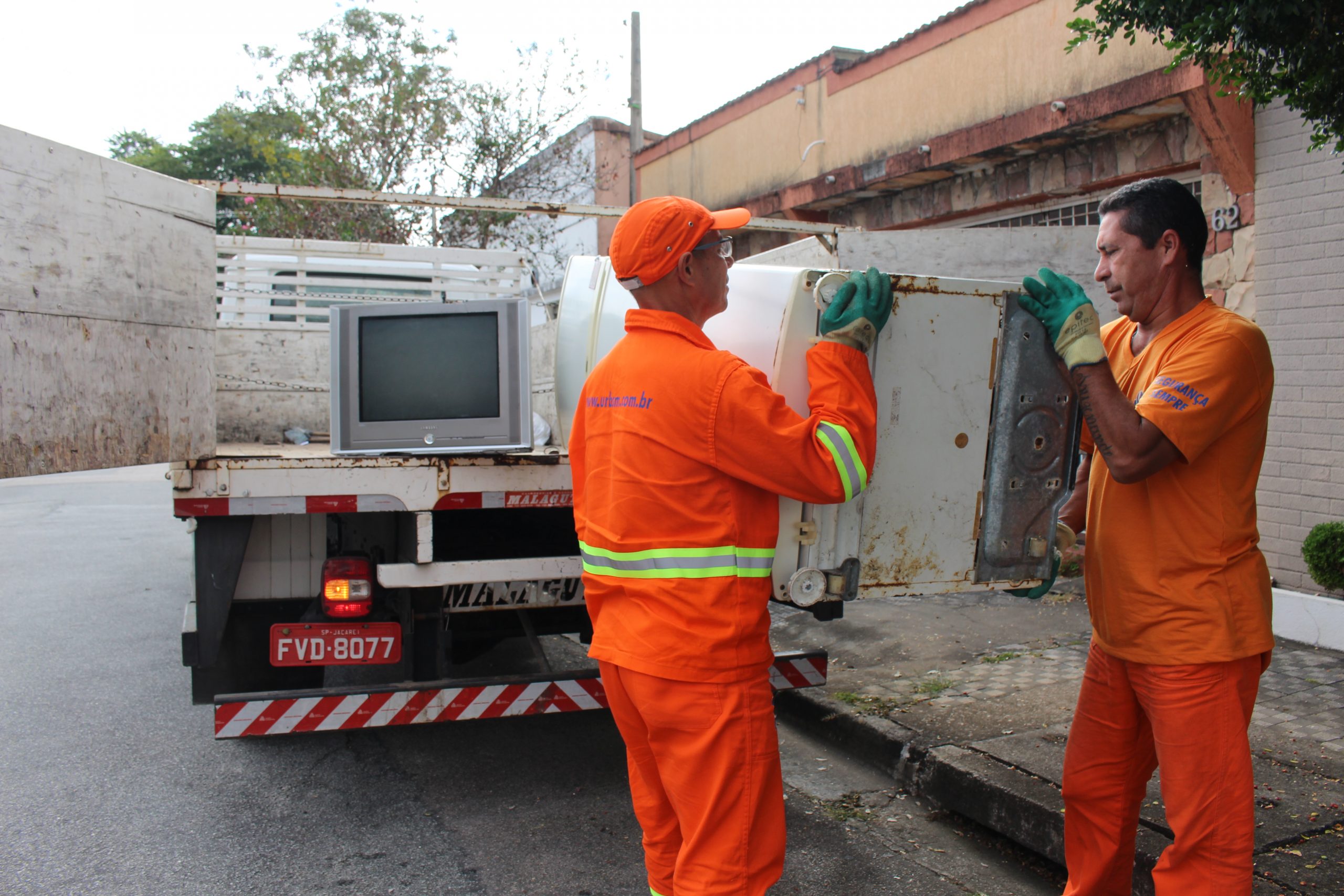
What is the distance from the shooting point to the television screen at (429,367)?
12.3 ft

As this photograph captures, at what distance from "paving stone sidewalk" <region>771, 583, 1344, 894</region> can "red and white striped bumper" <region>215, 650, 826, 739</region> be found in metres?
Result: 1.34

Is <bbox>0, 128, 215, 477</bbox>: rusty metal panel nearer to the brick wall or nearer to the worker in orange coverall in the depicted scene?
the worker in orange coverall

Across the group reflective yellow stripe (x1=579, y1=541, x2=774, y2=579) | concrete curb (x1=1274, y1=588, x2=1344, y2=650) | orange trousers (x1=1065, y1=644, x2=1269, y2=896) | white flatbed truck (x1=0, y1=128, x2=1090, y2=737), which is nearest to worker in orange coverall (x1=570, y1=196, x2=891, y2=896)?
reflective yellow stripe (x1=579, y1=541, x2=774, y2=579)

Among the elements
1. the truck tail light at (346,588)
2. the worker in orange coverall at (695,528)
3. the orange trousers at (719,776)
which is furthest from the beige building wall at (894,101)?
the orange trousers at (719,776)

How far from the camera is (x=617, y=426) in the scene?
2.08m

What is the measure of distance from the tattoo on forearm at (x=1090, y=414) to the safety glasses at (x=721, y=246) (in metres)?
0.82

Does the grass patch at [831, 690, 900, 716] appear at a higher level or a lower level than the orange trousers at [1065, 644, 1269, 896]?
lower

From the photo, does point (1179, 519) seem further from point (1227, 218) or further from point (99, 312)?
point (1227, 218)

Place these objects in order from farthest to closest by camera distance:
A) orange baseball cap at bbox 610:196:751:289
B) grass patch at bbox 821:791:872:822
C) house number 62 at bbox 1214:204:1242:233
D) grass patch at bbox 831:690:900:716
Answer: house number 62 at bbox 1214:204:1242:233 < grass patch at bbox 831:690:900:716 < grass patch at bbox 821:791:872:822 < orange baseball cap at bbox 610:196:751:289

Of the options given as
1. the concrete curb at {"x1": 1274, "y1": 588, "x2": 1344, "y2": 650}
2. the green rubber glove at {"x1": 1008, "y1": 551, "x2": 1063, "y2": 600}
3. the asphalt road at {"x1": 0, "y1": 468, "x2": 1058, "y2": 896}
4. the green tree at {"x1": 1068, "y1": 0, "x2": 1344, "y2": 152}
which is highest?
the green tree at {"x1": 1068, "y1": 0, "x2": 1344, "y2": 152}

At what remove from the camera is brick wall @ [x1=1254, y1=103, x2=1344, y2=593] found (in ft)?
18.4

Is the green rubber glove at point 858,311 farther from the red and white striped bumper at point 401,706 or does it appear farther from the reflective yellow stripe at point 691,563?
the red and white striped bumper at point 401,706

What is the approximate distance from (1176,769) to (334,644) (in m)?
2.51

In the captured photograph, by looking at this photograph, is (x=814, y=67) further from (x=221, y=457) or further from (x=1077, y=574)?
(x=221, y=457)
